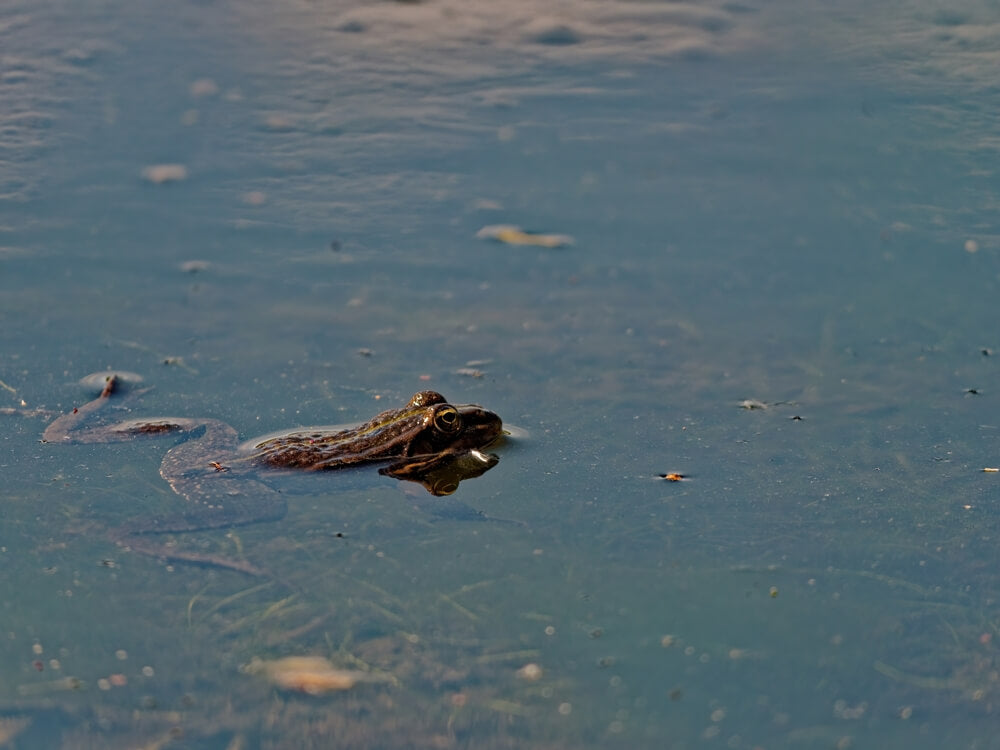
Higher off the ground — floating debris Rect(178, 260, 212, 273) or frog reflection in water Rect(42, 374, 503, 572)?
floating debris Rect(178, 260, 212, 273)

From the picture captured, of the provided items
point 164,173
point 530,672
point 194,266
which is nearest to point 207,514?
point 530,672

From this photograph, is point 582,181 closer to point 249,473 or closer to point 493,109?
point 493,109

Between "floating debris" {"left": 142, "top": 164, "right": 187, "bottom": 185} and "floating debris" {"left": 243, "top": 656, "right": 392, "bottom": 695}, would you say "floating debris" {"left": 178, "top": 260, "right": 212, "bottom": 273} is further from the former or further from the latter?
"floating debris" {"left": 243, "top": 656, "right": 392, "bottom": 695}

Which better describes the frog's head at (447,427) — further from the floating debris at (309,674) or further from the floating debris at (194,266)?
the floating debris at (194,266)

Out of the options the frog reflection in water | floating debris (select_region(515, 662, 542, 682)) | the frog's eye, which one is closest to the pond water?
floating debris (select_region(515, 662, 542, 682))

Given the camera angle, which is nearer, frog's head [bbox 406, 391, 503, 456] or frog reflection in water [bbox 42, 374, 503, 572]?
frog reflection in water [bbox 42, 374, 503, 572]

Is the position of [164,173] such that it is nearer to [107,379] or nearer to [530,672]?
[107,379]

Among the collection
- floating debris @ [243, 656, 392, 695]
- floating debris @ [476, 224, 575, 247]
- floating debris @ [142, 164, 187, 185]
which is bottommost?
floating debris @ [243, 656, 392, 695]
